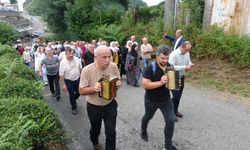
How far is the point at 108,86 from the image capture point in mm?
4629

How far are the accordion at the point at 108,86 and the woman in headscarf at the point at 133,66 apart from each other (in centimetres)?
598

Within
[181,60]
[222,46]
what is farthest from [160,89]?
[222,46]

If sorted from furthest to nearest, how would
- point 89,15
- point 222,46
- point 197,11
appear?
point 89,15, point 197,11, point 222,46

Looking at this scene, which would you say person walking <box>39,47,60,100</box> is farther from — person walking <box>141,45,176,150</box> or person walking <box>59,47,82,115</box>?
person walking <box>141,45,176,150</box>

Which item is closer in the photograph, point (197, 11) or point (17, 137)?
point (17, 137)

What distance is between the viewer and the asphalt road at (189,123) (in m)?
6.00

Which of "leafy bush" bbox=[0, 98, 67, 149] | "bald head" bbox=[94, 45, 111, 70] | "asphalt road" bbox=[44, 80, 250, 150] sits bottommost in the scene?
"asphalt road" bbox=[44, 80, 250, 150]

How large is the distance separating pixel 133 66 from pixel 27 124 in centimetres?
726

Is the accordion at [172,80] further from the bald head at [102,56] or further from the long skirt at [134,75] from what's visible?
the long skirt at [134,75]

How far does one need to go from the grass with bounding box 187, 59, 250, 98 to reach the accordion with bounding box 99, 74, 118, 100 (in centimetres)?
584

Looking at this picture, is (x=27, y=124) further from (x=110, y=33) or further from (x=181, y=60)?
(x=110, y=33)

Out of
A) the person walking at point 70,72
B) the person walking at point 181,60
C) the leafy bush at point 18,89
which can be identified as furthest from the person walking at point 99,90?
the person walking at point 70,72

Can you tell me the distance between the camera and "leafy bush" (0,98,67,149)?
367 cm

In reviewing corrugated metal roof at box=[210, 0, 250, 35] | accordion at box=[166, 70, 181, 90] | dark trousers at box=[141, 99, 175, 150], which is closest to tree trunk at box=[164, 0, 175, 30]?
corrugated metal roof at box=[210, 0, 250, 35]
